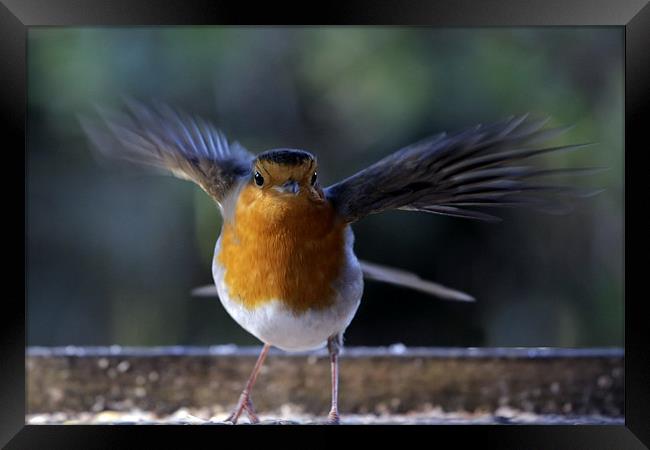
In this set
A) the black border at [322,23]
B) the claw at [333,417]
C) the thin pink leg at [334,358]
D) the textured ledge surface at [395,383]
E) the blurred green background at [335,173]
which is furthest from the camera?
the blurred green background at [335,173]

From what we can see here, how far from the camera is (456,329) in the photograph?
4.65 metres

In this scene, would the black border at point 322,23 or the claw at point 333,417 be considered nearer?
the black border at point 322,23

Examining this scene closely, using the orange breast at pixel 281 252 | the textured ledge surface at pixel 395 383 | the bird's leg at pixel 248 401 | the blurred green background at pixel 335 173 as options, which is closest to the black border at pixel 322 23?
the orange breast at pixel 281 252

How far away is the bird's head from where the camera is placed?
2.24 m

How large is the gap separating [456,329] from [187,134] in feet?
7.46

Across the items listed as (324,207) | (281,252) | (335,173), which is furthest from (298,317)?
(335,173)

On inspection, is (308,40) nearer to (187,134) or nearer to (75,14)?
(187,134)

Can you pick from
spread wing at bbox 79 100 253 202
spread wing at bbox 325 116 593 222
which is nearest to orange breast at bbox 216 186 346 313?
spread wing at bbox 325 116 593 222

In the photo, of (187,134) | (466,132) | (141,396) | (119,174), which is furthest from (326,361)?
(119,174)

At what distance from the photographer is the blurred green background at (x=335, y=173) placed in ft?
14.3

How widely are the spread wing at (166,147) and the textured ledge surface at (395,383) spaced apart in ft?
1.93

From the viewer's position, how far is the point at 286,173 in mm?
2254

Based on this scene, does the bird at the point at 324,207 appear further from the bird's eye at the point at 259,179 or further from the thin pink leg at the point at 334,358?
the thin pink leg at the point at 334,358

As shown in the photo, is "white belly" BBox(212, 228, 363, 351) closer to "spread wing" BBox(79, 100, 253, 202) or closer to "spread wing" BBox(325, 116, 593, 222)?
"spread wing" BBox(325, 116, 593, 222)
